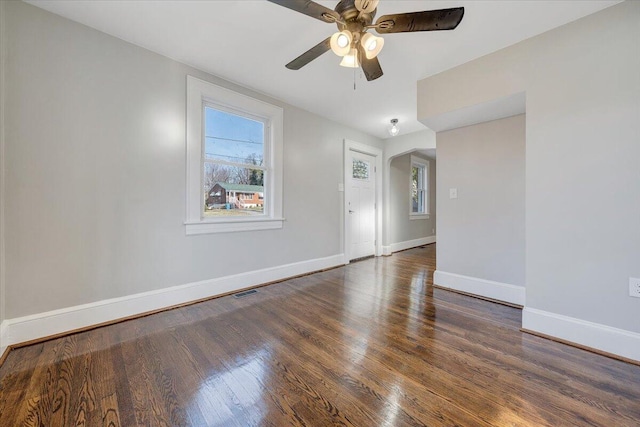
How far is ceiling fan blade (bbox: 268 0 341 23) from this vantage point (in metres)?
1.41

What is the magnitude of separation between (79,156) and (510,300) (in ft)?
14.1

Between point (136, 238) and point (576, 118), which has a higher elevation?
point (576, 118)

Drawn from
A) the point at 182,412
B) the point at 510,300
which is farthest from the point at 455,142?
the point at 182,412

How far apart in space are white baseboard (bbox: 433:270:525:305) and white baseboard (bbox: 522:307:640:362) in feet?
2.05

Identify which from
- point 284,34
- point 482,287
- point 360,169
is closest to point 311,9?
point 284,34

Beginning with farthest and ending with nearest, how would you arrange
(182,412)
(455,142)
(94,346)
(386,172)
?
(386,172)
(455,142)
(94,346)
(182,412)

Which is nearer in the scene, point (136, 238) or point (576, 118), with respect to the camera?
point (576, 118)

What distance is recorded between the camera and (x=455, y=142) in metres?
3.03

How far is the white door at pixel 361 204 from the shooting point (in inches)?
178

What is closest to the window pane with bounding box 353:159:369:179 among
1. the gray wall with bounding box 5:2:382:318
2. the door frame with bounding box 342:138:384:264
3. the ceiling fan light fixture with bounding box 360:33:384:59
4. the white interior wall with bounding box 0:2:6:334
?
the door frame with bounding box 342:138:384:264

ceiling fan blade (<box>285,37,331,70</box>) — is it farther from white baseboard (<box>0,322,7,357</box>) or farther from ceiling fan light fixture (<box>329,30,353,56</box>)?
white baseboard (<box>0,322,7,357</box>)

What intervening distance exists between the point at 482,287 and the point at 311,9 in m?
3.14

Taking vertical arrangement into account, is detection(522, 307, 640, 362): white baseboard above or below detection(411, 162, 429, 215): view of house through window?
below

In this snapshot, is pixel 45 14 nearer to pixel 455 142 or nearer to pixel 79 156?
pixel 79 156
